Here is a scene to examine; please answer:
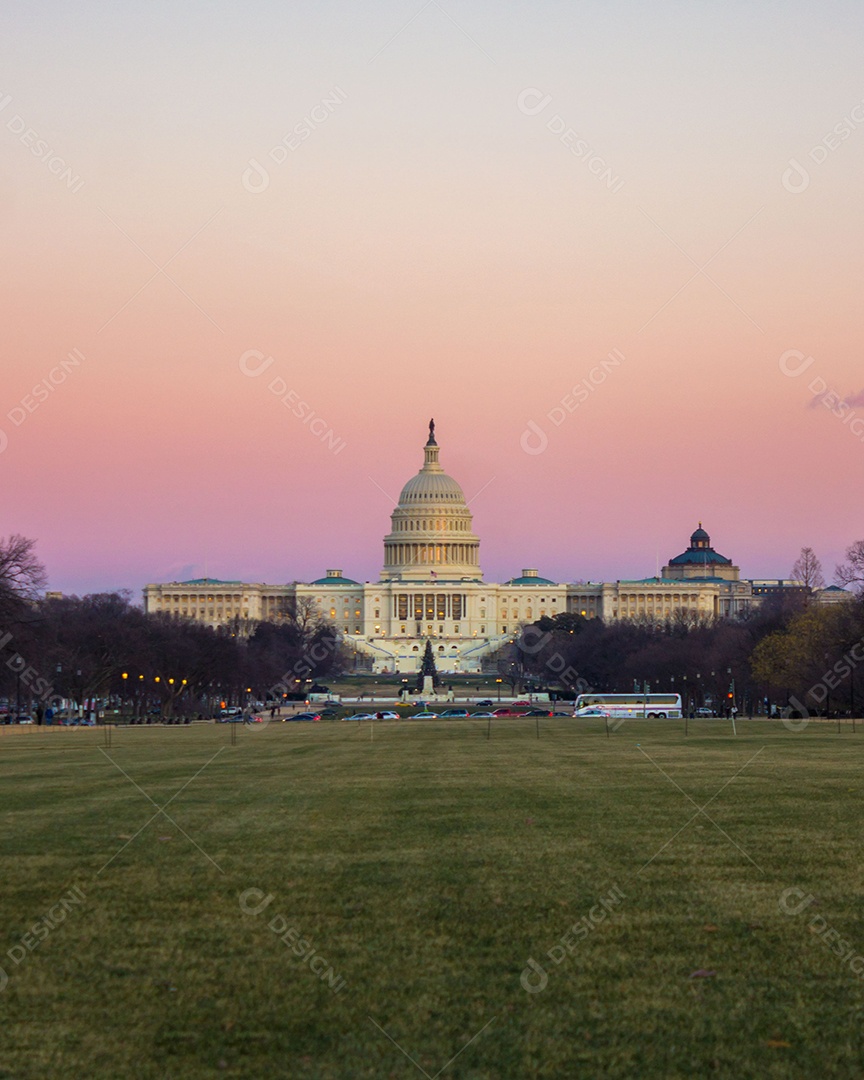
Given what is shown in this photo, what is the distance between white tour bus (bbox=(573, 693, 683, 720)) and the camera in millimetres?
94194

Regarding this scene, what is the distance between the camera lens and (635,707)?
96.6 metres

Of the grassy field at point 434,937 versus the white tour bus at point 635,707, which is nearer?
the grassy field at point 434,937

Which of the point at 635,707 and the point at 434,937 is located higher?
the point at 635,707

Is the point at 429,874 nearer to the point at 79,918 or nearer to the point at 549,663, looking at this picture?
the point at 79,918

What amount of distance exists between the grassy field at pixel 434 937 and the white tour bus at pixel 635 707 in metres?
72.4

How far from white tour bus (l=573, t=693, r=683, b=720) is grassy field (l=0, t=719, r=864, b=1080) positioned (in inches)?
2850

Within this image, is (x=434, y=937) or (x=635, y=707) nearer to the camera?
(x=434, y=937)

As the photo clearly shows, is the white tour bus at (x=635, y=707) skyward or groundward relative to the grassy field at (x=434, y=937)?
skyward

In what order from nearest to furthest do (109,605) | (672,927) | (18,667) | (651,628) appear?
(672,927) → (18,667) → (109,605) → (651,628)

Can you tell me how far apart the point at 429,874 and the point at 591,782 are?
492 inches

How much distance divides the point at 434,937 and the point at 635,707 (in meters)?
86.7

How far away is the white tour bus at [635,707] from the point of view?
94194 mm

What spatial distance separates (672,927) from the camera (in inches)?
452

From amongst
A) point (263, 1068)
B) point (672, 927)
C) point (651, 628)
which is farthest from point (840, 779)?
point (651, 628)
